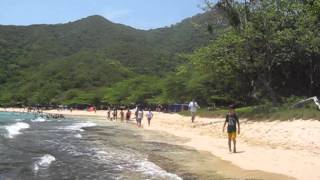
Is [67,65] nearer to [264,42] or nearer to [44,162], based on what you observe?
[264,42]

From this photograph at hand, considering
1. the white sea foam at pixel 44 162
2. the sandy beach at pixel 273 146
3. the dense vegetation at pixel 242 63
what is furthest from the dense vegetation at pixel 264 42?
the white sea foam at pixel 44 162

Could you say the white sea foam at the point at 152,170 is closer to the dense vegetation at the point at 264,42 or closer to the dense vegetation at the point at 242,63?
the dense vegetation at the point at 242,63

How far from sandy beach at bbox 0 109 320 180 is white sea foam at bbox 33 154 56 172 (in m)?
6.42

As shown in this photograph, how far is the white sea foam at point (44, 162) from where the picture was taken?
61.1 feet

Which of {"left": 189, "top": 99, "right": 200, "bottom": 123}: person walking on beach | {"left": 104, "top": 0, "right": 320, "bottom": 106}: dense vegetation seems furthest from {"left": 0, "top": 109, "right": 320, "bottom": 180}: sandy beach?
{"left": 104, "top": 0, "right": 320, "bottom": 106}: dense vegetation

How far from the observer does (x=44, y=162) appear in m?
20.1

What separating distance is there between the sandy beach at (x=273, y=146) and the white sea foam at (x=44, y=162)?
6.42m

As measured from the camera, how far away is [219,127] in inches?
1336

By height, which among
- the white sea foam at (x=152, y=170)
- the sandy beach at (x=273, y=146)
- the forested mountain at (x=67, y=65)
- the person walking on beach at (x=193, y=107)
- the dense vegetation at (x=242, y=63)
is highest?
the forested mountain at (x=67, y=65)

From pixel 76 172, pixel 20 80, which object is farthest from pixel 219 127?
pixel 20 80

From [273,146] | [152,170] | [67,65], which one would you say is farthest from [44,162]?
[67,65]

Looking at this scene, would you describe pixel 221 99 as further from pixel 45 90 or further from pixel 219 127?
pixel 45 90

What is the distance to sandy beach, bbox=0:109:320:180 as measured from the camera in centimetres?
1602

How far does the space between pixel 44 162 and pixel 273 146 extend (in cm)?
932
